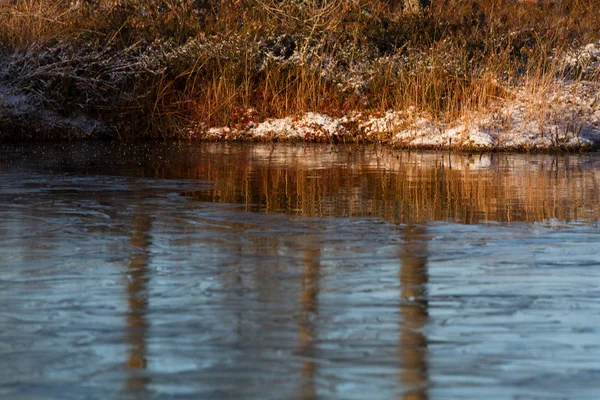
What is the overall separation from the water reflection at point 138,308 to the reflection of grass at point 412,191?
277 cm

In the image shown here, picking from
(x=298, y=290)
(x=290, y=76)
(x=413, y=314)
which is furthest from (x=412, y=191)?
(x=290, y=76)

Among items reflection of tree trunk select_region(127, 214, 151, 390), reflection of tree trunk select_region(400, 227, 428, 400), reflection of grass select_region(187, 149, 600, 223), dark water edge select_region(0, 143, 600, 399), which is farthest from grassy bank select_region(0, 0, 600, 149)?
reflection of tree trunk select_region(127, 214, 151, 390)

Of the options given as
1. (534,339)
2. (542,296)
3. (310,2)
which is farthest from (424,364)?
(310,2)

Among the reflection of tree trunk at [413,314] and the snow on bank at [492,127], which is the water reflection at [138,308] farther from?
the snow on bank at [492,127]

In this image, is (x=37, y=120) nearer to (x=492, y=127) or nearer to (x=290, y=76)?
(x=290, y=76)

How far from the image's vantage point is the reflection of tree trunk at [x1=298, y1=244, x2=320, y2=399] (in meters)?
5.31

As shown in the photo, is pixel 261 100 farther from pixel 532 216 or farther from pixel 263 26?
pixel 532 216

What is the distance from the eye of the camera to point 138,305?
7047 millimetres

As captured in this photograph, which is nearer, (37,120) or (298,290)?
(298,290)

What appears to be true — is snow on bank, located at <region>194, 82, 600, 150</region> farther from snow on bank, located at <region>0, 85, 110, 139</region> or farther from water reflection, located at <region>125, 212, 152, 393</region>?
water reflection, located at <region>125, 212, 152, 393</region>

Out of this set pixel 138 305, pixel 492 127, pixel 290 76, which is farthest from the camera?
pixel 290 76

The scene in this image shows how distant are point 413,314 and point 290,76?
21.6m

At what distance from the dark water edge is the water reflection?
2 cm

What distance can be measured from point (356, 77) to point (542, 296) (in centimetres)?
2069
